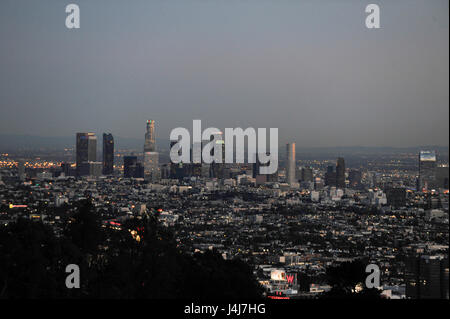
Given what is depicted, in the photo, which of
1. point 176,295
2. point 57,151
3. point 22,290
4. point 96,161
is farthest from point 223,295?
point 96,161

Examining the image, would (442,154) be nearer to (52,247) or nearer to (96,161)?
(52,247)

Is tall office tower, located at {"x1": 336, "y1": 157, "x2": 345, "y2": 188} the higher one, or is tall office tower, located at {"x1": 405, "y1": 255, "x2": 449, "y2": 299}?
tall office tower, located at {"x1": 336, "y1": 157, "x2": 345, "y2": 188}

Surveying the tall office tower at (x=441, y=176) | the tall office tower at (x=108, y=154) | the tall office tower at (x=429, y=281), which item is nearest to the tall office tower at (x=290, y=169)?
the tall office tower at (x=108, y=154)

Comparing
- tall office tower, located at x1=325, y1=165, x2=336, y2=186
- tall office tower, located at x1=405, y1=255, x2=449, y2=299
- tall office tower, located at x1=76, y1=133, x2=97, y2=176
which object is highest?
tall office tower, located at x1=76, y1=133, x2=97, y2=176

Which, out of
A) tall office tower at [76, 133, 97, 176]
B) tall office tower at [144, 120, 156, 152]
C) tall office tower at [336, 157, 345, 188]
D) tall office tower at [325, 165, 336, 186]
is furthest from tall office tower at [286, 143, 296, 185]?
tall office tower at [76, 133, 97, 176]

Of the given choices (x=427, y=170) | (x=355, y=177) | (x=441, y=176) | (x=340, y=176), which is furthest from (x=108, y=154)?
(x=441, y=176)

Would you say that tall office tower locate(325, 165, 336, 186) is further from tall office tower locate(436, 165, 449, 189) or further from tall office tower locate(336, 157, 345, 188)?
tall office tower locate(436, 165, 449, 189)
